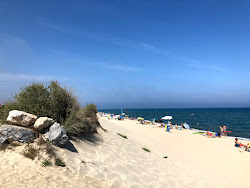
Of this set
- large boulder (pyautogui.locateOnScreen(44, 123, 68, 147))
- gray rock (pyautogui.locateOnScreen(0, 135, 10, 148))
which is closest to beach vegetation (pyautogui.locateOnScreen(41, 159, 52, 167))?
large boulder (pyautogui.locateOnScreen(44, 123, 68, 147))

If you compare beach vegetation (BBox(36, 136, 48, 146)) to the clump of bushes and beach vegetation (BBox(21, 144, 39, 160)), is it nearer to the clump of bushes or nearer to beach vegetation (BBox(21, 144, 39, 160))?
beach vegetation (BBox(21, 144, 39, 160))

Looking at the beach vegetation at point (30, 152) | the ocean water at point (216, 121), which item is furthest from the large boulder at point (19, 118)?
the ocean water at point (216, 121)

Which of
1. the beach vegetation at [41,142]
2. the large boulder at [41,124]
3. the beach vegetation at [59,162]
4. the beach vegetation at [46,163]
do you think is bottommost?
the beach vegetation at [59,162]

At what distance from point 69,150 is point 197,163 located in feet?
30.2

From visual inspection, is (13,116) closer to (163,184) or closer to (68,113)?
(68,113)

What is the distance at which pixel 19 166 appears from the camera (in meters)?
4.75

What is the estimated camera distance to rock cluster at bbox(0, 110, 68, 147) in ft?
18.7

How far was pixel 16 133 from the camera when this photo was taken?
5.77 m

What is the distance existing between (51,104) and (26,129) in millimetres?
2019

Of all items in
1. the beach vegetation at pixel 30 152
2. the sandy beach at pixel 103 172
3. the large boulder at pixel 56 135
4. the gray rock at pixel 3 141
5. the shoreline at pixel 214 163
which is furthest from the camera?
the shoreline at pixel 214 163

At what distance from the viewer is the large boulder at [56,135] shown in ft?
20.0

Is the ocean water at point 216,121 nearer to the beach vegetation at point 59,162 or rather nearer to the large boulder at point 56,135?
the large boulder at point 56,135

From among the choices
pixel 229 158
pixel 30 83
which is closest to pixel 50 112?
pixel 30 83

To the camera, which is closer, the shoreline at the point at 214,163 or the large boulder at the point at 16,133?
the large boulder at the point at 16,133
